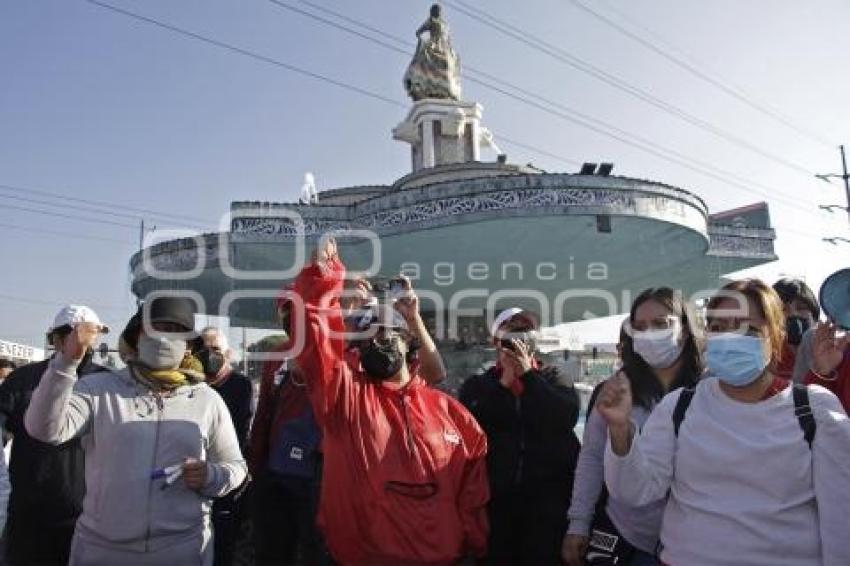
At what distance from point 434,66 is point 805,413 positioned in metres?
27.8

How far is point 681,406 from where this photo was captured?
2.51 meters

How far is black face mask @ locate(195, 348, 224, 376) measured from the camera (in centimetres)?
417

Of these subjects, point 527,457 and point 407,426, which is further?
point 527,457

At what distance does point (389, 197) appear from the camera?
685 inches

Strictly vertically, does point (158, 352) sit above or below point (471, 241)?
below

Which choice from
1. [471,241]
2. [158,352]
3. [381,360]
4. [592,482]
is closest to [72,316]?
[158,352]

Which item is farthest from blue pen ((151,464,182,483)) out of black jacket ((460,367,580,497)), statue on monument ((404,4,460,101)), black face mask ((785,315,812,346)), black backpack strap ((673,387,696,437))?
statue on monument ((404,4,460,101))

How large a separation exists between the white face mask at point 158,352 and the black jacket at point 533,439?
1.75m

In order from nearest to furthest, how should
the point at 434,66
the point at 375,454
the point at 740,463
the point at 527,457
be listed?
1. the point at 740,463
2. the point at 375,454
3. the point at 527,457
4. the point at 434,66

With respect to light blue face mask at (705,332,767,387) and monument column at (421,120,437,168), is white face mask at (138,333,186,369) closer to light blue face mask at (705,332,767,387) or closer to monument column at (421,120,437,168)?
light blue face mask at (705,332,767,387)

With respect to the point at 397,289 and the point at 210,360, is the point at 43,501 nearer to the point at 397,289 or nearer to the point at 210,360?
the point at 210,360

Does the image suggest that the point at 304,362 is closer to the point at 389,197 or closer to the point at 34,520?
the point at 34,520

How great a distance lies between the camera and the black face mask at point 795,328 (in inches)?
168

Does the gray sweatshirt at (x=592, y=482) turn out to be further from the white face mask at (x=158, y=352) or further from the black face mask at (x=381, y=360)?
the white face mask at (x=158, y=352)
